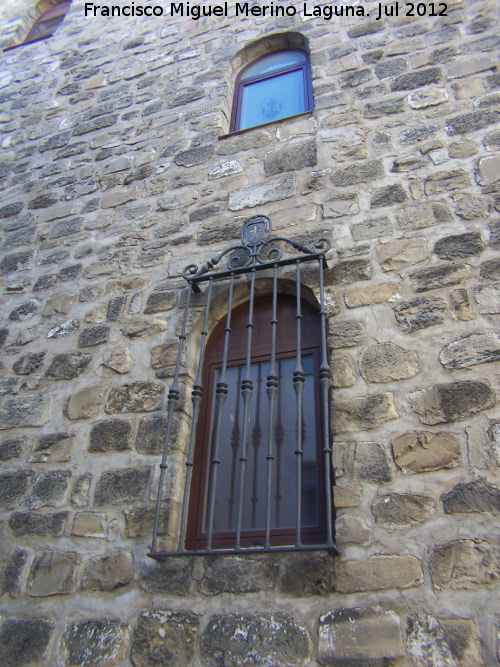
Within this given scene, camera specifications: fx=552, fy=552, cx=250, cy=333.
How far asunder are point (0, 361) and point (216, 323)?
4.10ft

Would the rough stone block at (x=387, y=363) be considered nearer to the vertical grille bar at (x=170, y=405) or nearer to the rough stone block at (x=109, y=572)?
the vertical grille bar at (x=170, y=405)

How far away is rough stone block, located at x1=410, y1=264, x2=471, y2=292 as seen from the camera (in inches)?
94.5

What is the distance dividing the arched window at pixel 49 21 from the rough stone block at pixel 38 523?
17.7 ft

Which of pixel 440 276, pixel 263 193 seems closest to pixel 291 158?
pixel 263 193

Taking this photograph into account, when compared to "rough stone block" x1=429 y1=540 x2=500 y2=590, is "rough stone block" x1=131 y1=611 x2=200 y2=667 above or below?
below

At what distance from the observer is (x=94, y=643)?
204 centimetres

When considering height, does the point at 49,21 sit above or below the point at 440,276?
above

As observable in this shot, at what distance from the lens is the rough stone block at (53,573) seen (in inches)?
87.4

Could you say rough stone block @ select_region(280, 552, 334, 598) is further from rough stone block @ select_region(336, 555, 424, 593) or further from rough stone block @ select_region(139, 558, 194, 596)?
rough stone block @ select_region(139, 558, 194, 596)

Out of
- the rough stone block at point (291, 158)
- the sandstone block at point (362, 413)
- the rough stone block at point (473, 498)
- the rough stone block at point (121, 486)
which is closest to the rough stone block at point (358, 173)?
the rough stone block at point (291, 158)

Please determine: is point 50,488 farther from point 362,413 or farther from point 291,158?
point 291,158

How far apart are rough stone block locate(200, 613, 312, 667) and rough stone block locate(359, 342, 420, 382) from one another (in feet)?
3.16

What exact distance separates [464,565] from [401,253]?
1.37 m

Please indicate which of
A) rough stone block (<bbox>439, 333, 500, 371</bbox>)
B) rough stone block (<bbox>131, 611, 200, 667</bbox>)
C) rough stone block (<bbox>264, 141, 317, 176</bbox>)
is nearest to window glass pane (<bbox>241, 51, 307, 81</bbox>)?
rough stone block (<bbox>264, 141, 317, 176</bbox>)
